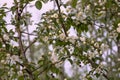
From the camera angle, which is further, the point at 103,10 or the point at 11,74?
the point at 103,10

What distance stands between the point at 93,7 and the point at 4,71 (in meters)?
1.19

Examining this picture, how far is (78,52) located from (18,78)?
446mm

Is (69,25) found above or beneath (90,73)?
above

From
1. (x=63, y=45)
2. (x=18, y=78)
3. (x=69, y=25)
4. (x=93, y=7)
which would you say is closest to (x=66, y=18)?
(x=69, y=25)

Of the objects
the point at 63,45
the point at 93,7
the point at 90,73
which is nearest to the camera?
the point at 63,45

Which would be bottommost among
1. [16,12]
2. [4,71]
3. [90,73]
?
[90,73]

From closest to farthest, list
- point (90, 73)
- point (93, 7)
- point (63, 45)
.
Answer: point (63, 45), point (90, 73), point (93, 7)

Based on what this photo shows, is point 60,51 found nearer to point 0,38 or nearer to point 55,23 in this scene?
point 55,23

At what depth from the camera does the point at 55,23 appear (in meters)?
2.35

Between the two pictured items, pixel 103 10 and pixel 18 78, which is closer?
pixel 18 78

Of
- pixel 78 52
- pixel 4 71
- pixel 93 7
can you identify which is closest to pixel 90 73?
pixel 78 52

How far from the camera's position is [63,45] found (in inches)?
88.8

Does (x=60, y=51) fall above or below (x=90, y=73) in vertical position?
above

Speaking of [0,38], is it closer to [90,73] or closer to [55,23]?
[55,23]
